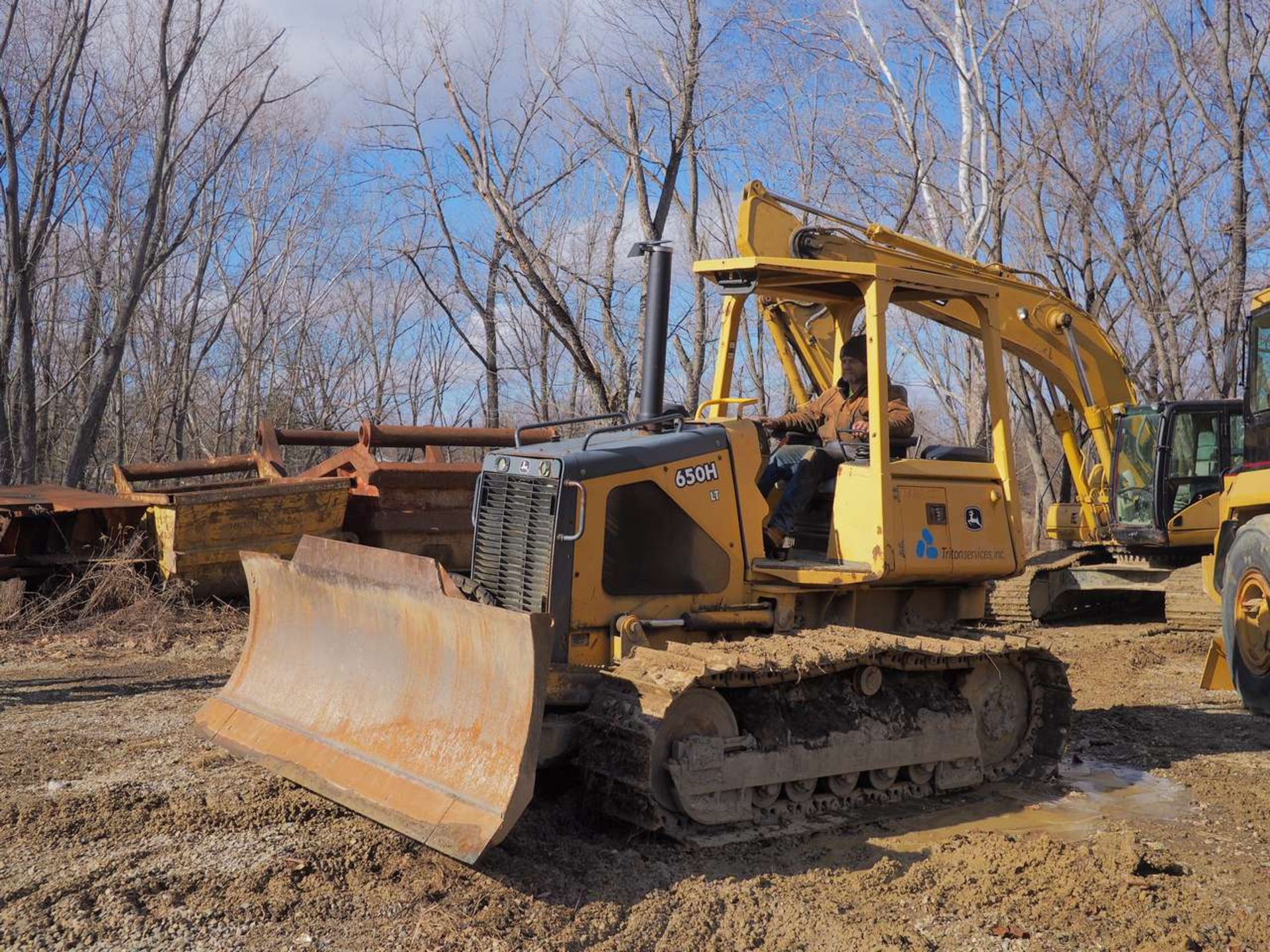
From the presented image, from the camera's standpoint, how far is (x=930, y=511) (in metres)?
6.20

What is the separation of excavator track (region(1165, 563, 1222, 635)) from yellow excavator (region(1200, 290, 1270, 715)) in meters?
3.34

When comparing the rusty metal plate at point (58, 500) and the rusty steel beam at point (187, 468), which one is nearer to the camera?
the rusty metal plate at point (58, 500)

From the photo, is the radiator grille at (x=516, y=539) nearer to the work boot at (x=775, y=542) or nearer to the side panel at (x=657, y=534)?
the side panel at (x=657, y=534)

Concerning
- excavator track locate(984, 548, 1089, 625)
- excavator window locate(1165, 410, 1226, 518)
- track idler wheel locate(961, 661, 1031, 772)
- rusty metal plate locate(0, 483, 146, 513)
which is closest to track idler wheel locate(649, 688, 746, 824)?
track idler wheel locate(961, 661, 1031, 772)

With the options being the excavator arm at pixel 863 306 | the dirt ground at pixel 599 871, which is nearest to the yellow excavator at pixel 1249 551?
the dirt ground at pixel 599 871

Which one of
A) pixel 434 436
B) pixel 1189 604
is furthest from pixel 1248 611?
pixel 434 436

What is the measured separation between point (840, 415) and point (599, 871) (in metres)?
2.87

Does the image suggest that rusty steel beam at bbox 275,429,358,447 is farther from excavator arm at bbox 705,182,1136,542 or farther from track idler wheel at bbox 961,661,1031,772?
track idler wheel at bbox 961,661,1031,772

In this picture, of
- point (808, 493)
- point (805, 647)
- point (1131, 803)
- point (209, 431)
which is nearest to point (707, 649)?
point (805, 647)

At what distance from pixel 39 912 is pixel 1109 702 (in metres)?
7.22

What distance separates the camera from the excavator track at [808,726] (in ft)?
16.4

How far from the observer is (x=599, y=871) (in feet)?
15.3

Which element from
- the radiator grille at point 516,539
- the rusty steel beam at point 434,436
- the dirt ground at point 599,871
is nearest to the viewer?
the dirt ground at point 599,871

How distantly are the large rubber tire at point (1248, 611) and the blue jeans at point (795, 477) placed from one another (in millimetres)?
3709
